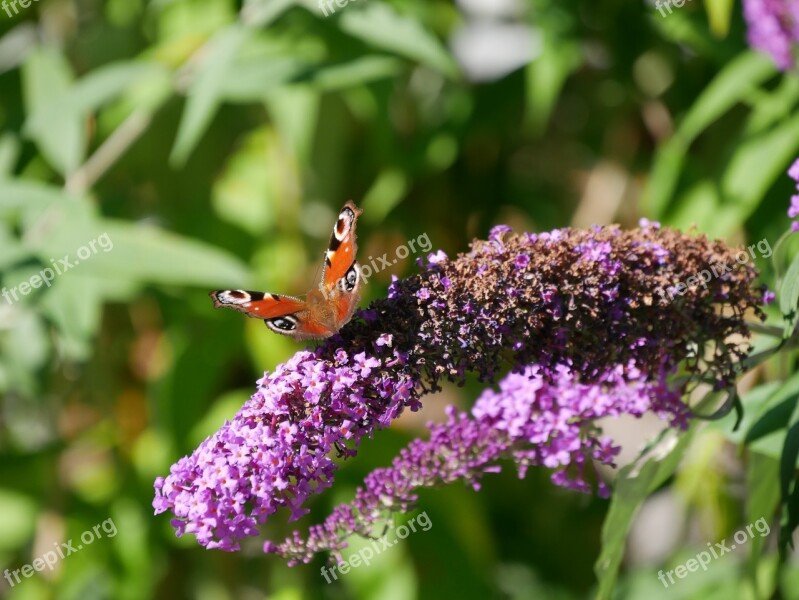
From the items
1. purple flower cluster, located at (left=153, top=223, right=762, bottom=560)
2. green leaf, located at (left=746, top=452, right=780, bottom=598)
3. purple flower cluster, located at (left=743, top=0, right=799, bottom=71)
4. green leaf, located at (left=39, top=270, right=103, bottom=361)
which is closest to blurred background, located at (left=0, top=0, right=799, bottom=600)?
green leaf, located at (left=39, top=270, right=103, bottom=361)

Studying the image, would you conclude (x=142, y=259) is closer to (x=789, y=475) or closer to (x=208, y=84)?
(x=208, y=84)

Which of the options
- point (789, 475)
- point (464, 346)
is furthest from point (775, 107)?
point (464, 346)

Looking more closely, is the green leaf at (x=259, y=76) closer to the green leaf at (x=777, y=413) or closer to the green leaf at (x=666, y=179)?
the green leaf at (x=666, y=179)

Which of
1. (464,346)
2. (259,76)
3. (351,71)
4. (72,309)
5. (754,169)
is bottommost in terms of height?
(464,346)

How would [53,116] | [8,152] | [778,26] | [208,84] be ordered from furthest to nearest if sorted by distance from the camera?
[8,152] < [53,116] < [208,84] < [778,26]

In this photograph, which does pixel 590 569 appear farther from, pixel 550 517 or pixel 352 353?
pixel 352 353

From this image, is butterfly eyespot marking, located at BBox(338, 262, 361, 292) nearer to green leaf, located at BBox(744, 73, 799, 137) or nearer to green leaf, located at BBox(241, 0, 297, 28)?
green leaf, located at BBox(241, 0, 297, 28)
